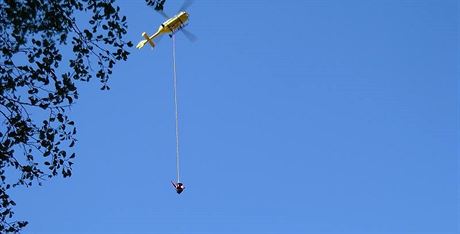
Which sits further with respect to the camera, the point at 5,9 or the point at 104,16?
the point at 104,16

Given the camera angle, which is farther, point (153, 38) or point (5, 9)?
point (153, 38)

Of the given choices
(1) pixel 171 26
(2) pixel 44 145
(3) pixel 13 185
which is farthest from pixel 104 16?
(1) pixel 171 26

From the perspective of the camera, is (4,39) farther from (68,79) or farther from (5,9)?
(68,79)

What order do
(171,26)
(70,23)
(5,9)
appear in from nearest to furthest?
(5,9) < (70,23) < (171,26)

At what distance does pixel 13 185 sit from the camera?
832 centimetres

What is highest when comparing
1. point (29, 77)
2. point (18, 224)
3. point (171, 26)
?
point (171, 26)

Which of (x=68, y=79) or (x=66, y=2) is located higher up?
(x=66, y=2)

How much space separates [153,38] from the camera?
66.1 feet

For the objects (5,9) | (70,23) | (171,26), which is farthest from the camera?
(171,26)

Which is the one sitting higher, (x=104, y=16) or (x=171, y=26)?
(x=171, y=26)

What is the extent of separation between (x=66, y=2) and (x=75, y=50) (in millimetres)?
752

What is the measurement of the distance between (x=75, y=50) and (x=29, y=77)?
869mm

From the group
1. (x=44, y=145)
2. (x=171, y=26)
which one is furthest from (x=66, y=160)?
(x=171, y=26)

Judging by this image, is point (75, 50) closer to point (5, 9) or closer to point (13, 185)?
point (5, 9)
